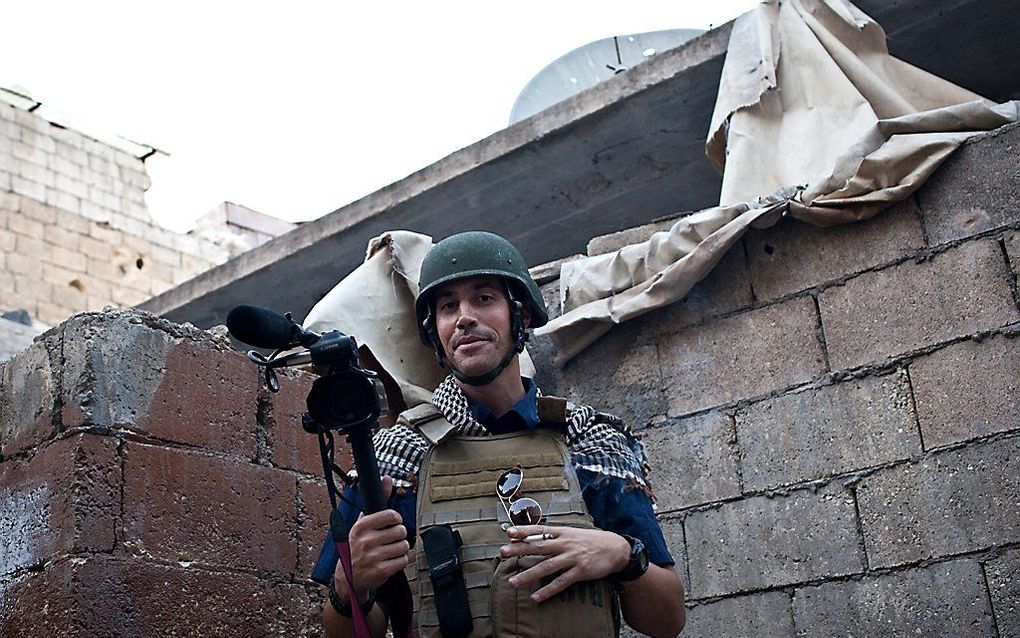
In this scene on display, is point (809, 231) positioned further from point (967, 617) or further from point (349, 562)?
point (349, 562)

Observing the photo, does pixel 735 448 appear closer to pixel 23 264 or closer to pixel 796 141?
pixel 796 141

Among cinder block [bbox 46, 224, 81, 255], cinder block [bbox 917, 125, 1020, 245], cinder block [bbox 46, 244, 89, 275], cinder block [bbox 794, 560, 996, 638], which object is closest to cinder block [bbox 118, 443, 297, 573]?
cinder block [bbox 794, 560, 996, 638]

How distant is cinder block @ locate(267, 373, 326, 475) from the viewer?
3.55 m

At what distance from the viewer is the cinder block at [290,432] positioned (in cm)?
355

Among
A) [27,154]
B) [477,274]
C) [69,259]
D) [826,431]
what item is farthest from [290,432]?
[27,154]

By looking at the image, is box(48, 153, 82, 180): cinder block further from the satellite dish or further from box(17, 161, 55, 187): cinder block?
the satellite dish

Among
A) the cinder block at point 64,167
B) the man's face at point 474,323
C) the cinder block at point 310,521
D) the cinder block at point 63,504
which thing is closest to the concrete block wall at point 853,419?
the cinder block at point 310,521

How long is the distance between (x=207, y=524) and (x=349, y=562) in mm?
1103

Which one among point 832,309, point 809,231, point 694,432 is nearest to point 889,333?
point 832,309

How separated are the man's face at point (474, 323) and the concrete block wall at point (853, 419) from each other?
1700 millimetres

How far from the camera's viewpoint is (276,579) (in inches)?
133

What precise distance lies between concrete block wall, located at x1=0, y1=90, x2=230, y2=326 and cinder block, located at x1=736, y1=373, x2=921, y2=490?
1129 centimetres

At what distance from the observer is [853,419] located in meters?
3.86

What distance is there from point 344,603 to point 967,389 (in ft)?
7.49
